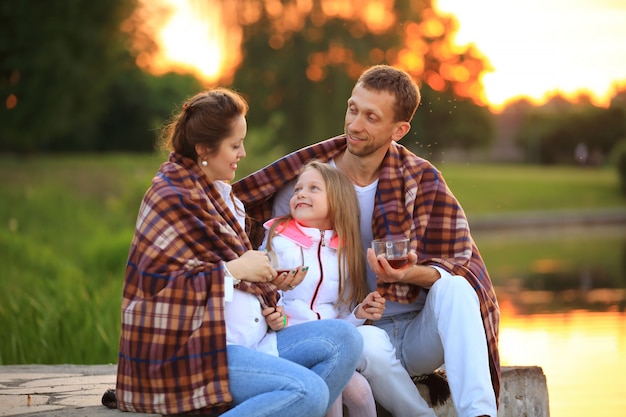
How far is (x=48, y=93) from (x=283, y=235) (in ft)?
49.6

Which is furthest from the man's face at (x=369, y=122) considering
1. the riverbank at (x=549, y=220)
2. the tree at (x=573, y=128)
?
the tree at (x=573, y=128)

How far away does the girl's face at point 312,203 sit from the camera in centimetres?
375

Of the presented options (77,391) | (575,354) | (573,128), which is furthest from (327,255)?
(573,128)

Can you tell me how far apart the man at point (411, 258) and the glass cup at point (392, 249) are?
0.12 feet

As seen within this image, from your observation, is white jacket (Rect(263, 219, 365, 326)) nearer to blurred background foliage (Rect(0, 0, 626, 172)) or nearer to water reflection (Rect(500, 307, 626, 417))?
water reflection (Rect(500, 307, 626, 417))

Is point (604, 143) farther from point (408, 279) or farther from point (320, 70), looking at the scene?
point (408, 279)

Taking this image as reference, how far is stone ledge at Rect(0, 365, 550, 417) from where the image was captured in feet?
11.2

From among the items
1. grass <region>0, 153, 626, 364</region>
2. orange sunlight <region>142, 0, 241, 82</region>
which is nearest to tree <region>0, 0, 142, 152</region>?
grass <region>0, 153, 626, 364</region>

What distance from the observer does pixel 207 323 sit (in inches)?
123

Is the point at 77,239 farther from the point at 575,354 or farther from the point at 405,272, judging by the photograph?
the point at 405,272

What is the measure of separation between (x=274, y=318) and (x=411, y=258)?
0.55 metres

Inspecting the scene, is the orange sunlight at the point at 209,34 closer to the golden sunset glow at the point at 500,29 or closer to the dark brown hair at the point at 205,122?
the golden sunset glow at the point at 500,29

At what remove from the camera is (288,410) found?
308 centimetres

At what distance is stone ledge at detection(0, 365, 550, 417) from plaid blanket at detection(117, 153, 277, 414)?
25cm
